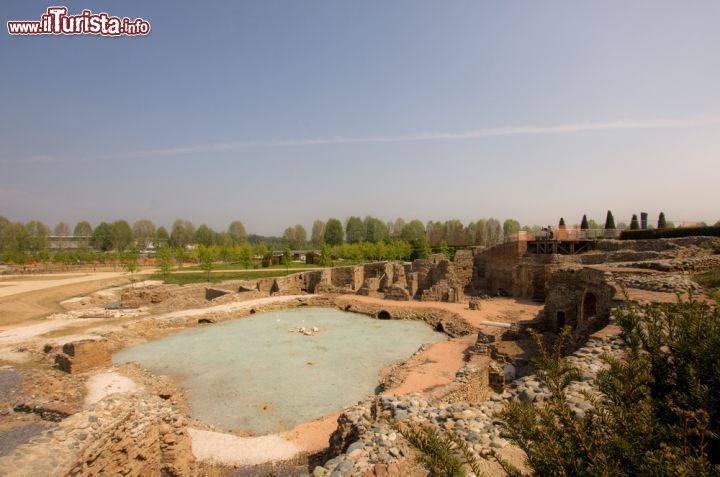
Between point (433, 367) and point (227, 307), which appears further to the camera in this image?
→ point (227, 307)

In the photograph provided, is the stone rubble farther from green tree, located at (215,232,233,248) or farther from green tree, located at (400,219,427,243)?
green tree, located at (215,232,233,248)

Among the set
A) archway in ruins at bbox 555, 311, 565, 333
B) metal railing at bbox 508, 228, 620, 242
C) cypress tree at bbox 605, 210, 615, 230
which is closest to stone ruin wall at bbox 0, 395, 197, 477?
archway in ruins at bbox 555, 311, 565, 333

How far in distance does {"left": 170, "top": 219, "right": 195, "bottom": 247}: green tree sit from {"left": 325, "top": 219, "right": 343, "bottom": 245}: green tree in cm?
4428

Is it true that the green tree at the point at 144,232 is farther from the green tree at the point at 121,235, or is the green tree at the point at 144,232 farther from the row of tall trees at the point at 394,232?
the row of tall trees at the point at 394,232

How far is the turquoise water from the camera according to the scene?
1200cm

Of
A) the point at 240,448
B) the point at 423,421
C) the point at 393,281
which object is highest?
the point at 423,421

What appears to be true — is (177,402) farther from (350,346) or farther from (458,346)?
(458,346)

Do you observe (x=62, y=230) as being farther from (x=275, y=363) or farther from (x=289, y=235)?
(x=275, y=363)

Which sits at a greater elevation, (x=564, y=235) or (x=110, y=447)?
(x=564, y=235)

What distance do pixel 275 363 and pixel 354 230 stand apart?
9079 cm

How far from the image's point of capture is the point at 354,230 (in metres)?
107

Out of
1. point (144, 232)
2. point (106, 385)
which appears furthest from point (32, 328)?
point (144, 232)

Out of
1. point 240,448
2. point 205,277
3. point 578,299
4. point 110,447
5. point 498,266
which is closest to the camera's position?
point 110,447

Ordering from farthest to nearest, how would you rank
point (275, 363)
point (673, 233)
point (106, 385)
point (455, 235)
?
1. point (455, 235)
2. point (673, 233)
3. point (275, 363)
4. point (106, 385)
